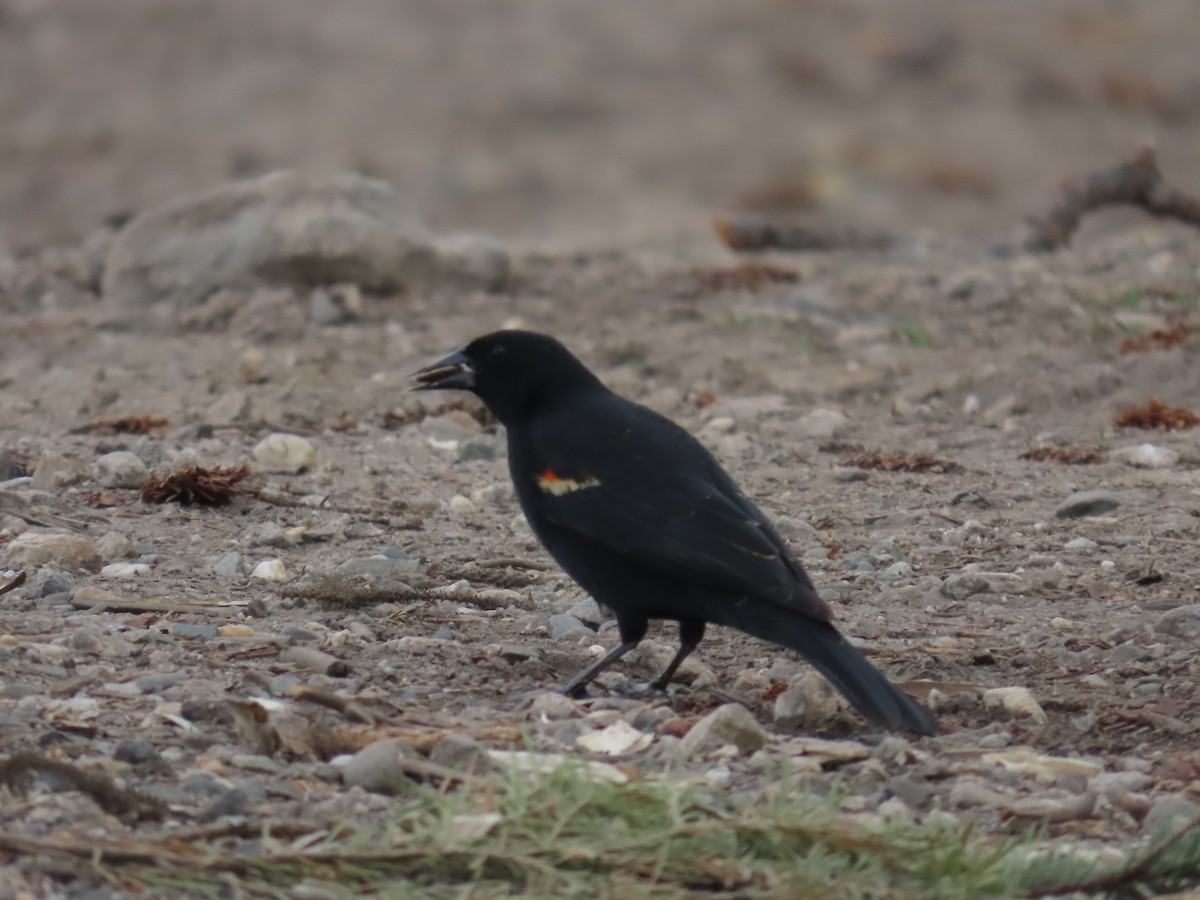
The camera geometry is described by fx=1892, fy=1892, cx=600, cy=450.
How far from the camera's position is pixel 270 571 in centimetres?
581

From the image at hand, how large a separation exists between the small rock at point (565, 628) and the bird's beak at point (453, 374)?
30.8 inches

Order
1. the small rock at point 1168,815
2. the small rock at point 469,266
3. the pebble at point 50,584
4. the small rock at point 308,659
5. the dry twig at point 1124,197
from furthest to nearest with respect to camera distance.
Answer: the dry twig at point 1124,197 → the small rock at point 469,266 → the pebble at point 50,584 → the small rock at point 308,659 → the small rock at point 1168,815

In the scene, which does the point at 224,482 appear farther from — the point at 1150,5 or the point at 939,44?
the point at 1150,5

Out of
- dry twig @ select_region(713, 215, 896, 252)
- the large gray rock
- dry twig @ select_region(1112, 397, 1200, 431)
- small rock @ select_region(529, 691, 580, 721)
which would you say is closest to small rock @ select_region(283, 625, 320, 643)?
small rock @ select_region(529, 691, 580, 721)

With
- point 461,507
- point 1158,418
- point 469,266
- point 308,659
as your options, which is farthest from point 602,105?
point 308,659

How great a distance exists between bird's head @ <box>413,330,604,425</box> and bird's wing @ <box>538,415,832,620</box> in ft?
1.52

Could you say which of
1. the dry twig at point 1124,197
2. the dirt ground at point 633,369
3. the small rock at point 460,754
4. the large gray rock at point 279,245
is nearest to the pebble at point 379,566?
the dirt ground at point 633,369

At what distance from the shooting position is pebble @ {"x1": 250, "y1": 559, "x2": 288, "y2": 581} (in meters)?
5.78

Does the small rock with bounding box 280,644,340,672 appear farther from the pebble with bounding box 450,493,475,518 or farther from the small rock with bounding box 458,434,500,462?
the small rock with bounding box 458,434,500,462

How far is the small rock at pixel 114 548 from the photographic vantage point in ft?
19.1

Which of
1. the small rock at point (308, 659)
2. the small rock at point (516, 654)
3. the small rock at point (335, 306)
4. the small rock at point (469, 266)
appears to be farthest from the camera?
the small rock at point (469, 266)

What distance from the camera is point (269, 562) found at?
5.87 m

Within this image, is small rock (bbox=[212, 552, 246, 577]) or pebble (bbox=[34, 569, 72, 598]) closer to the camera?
pebble (bbox=[34, 569, 72, 598])

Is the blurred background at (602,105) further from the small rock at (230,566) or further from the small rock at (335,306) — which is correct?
the small rock at (230,566)
